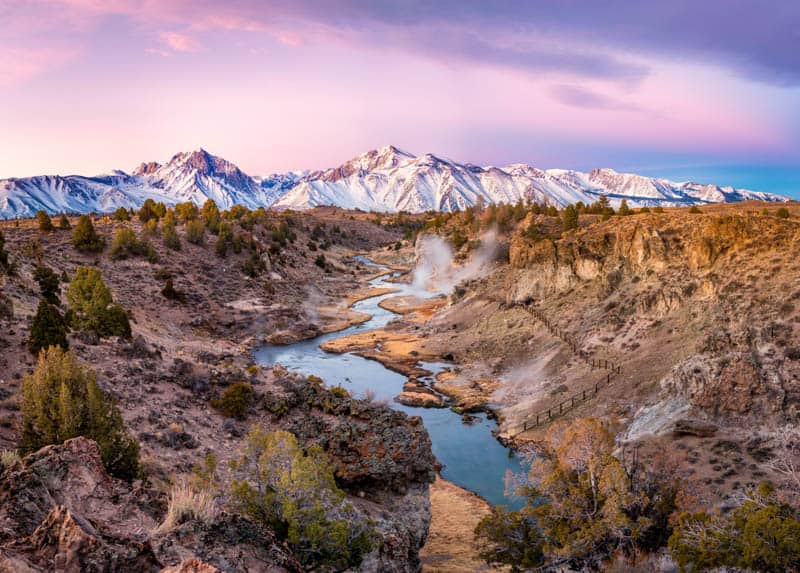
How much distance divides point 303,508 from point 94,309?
31.6 metres

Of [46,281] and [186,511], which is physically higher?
[186,511]

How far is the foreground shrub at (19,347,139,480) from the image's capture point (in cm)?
1852

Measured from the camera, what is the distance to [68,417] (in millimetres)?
18641

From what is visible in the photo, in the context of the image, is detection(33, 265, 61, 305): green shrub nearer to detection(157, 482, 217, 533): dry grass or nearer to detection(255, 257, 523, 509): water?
detection(255, 257, 523, 509): water

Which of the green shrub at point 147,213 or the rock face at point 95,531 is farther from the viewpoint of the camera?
the green shrub at point 147,213

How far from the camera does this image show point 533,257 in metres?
61.1

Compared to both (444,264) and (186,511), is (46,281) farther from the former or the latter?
(444,264)

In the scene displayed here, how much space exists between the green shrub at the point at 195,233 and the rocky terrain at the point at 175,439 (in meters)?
15.4

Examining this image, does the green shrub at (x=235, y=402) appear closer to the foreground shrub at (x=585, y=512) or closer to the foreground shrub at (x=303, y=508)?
the foreground shrub at (x=303, y=508)

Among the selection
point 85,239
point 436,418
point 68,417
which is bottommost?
point 436,418

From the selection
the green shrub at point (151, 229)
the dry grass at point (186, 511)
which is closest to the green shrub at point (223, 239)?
the green shrub at point (151, 229)

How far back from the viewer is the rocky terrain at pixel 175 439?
9.53m

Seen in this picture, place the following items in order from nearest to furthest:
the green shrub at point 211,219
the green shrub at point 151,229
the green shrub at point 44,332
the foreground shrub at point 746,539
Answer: the foreground shrub at point 746,539 < the green shrub at point 44,332 < the green shrub at point 151,229 < the green shrub at point 211,219

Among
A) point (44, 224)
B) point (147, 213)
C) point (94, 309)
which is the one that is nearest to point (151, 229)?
point (44, 224)
